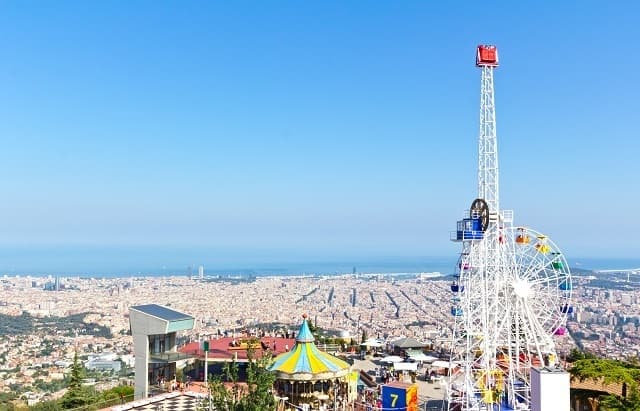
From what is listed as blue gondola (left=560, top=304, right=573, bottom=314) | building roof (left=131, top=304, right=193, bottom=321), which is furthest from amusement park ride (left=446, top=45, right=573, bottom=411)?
building roof (left=131, top=304, right=193, bottom=321)

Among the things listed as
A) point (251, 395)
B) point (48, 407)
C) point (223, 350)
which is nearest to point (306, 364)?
point (223, 350)

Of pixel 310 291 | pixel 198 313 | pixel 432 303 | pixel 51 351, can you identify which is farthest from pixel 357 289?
pixel 51 351

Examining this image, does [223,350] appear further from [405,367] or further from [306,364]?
[405,367]

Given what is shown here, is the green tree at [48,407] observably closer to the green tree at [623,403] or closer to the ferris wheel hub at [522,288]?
the ferris wheel hub at [522,288]

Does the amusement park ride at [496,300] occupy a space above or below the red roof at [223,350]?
above

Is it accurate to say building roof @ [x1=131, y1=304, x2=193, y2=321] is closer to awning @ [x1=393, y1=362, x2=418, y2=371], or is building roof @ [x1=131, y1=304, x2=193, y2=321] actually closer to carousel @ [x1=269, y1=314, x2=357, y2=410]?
carousel @ [x1=269, y1=314, x2=357, y2=410]

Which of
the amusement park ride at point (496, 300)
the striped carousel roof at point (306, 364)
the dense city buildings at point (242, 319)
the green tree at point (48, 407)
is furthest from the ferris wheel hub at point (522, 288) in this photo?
the green tree at point (48, 407)

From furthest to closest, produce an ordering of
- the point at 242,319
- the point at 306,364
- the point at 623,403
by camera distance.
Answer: the point at 242,319 → the point at 306,364 → the point at 623,403

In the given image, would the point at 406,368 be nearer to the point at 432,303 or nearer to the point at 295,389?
the point at 295,389
